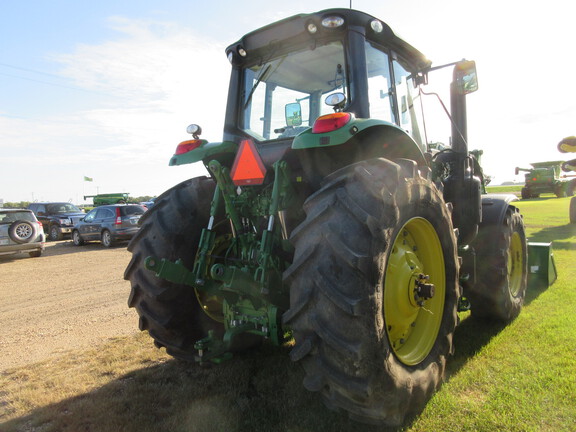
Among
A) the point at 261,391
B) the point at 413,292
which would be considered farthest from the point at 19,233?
the point at 413,292

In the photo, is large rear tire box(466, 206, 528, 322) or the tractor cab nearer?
the tractor cab

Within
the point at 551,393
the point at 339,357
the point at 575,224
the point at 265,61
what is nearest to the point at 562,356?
the point at 551,393

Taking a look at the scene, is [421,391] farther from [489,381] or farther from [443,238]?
[443,238]

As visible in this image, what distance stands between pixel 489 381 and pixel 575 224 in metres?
11.9

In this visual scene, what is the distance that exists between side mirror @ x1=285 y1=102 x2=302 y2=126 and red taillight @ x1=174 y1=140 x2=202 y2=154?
811 mm

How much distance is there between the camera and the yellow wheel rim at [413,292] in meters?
2.71

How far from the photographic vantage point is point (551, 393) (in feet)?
9.46

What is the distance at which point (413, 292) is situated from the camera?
278 centimetres

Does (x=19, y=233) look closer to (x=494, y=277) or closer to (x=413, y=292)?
(x=494, y=277)

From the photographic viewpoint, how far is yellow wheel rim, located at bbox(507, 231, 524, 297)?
16.1 ft

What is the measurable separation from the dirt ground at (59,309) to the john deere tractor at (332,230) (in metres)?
2.10

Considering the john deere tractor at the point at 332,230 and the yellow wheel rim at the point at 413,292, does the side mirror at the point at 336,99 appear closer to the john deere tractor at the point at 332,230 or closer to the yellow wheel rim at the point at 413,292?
the john deere tractor at the point at 332,230

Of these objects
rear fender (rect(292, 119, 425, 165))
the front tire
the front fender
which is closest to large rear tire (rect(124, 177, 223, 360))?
the front fender

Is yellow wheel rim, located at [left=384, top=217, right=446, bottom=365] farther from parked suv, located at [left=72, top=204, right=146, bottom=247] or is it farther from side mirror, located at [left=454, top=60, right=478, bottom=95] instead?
parked suv, located at [left=72, top=204, right=146, bottom=247]
